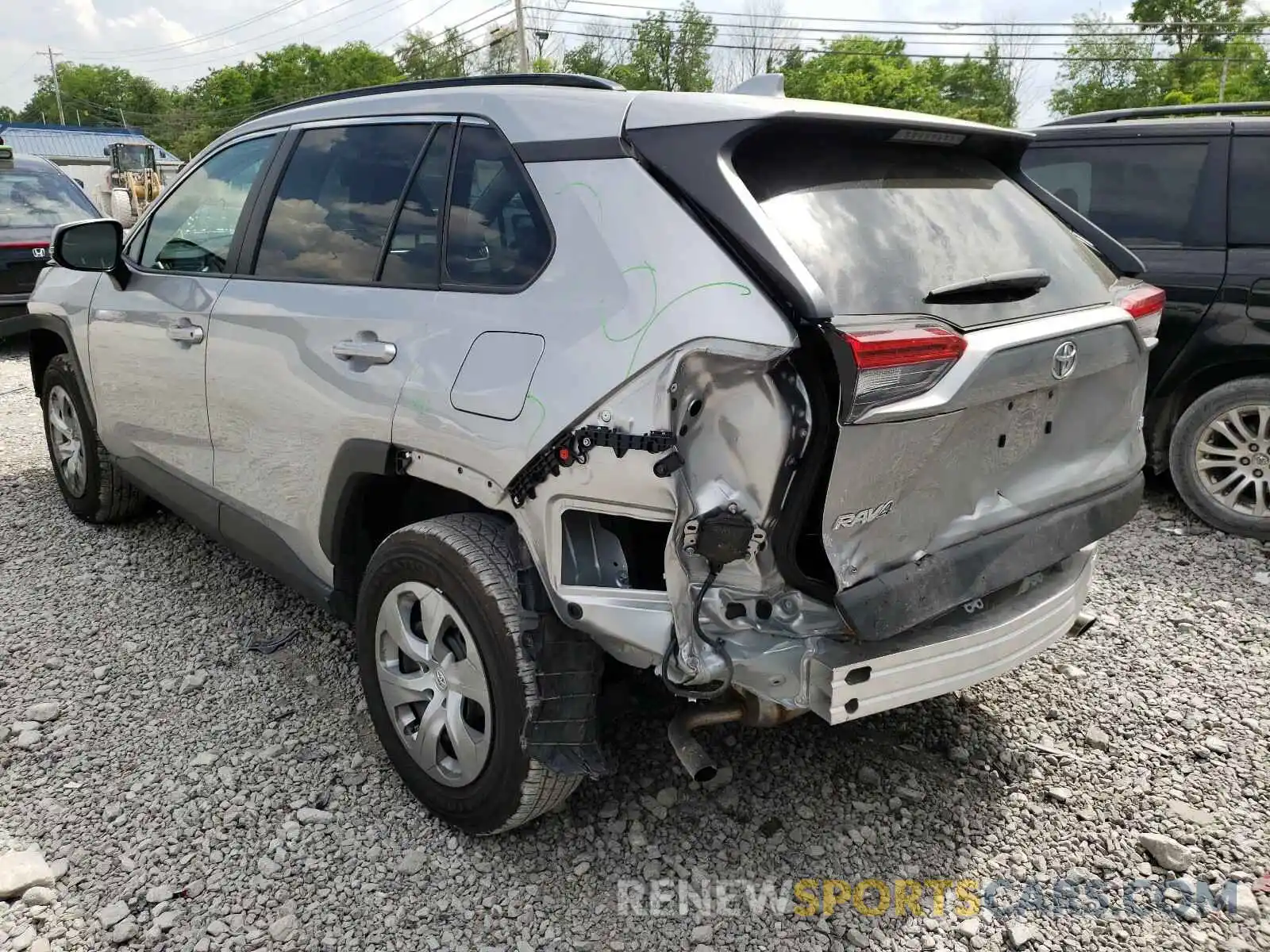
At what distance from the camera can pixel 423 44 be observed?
61625mm

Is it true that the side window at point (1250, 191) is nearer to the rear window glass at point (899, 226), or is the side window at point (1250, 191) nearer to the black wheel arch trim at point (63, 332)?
the rear window glass at point (899, 226)

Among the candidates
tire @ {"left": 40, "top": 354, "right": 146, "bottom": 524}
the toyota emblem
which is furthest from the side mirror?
the toyota emblem

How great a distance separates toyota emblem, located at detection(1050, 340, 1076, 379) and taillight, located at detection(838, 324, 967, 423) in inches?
17.4

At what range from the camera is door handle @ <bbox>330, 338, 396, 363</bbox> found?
2.60m

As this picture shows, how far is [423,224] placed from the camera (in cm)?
273

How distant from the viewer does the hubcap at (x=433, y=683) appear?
2.49m

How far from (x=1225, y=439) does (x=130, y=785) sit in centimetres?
502

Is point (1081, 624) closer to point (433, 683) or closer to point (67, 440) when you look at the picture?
point (433, 683)

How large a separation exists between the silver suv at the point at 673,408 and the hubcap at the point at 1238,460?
89.6 inches

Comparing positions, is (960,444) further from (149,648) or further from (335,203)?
(149,648)

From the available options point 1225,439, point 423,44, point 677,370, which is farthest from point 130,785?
point 423,44

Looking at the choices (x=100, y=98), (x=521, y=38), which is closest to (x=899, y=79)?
(x=521, y=38)

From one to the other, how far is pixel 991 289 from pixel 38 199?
1091 cm

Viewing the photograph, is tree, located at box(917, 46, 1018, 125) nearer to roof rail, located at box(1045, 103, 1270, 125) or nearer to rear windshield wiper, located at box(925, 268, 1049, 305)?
roof rail, located at box(1045, 103, 1270, 125)
